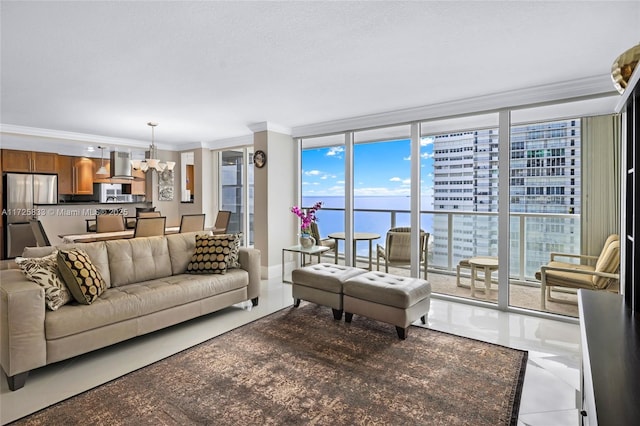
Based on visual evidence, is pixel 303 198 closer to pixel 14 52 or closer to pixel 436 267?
pixel 436 267

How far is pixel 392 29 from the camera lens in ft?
7.92

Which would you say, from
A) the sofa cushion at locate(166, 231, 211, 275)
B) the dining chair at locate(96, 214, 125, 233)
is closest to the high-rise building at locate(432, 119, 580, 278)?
the sofa cushion at locate(166, 231, 211, 275)

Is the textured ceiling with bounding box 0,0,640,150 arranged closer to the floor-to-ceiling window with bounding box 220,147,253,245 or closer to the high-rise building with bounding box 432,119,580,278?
the high-rise building with bounding box 432,119,580,278

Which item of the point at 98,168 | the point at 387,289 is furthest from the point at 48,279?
the point at 98,168

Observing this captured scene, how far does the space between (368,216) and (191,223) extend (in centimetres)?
271

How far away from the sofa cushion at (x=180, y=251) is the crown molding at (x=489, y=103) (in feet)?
8.92

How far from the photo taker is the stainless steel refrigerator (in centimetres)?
635

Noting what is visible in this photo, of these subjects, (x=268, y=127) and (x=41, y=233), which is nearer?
(x=41, y=233)

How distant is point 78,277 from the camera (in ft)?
9.14

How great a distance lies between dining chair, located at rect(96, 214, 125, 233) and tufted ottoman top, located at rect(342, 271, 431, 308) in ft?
13.5

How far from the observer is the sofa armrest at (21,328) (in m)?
2.35

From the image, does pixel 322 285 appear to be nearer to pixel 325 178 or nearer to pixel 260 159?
pixel 325 178

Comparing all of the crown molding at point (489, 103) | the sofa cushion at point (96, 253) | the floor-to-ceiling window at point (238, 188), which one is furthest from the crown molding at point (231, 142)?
the sofa cushion at point (96, 253)

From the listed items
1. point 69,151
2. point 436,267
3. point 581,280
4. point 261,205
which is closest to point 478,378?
point 581,280
